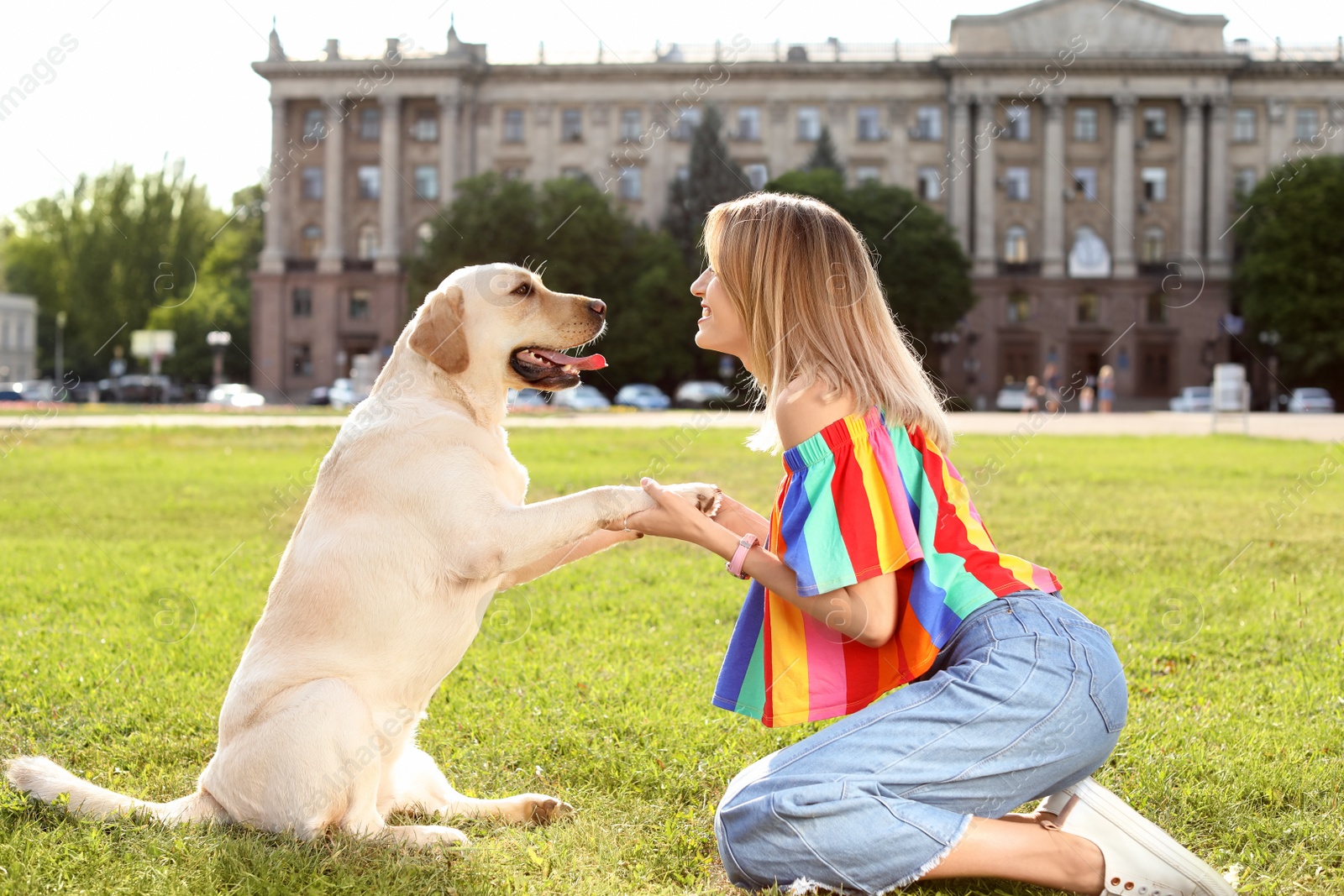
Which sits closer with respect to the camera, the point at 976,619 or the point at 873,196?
the point at 976,619

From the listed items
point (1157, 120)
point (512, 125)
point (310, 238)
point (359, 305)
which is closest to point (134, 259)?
point (310, 238)

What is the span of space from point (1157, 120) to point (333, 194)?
48210 millimetres

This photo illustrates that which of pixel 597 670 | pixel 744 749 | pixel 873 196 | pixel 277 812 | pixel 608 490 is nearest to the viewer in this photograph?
pixel 277 812

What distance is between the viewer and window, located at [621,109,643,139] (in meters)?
70.6

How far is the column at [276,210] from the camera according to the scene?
70812 mm

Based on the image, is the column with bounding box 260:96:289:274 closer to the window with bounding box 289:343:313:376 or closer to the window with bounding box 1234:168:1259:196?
the window with bounding box 289:343:313:376

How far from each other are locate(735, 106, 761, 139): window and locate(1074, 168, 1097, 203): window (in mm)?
→ 18434

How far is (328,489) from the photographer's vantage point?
3699 millimetres

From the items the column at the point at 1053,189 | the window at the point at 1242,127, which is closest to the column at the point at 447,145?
the column at the point at 1053,189

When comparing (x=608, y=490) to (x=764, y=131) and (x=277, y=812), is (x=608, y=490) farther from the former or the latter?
(x=764, y=131)

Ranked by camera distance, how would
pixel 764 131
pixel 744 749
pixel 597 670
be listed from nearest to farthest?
pixel 744 749
pixel 597 670
pixel 764 131

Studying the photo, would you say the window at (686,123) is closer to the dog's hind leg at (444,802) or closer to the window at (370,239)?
the window at (370,239)

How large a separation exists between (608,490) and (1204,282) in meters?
70.2

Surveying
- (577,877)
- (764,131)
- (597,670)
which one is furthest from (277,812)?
(764,131)
